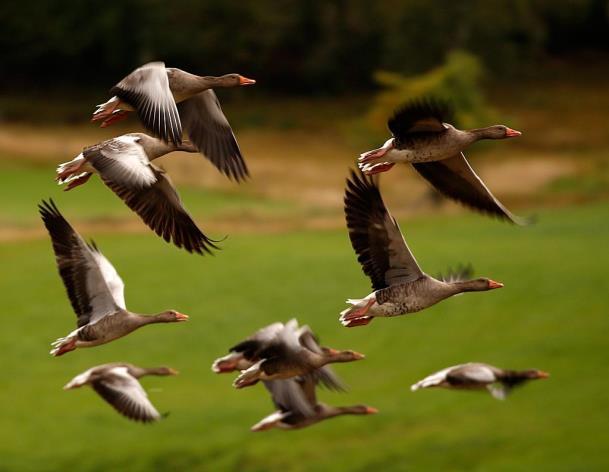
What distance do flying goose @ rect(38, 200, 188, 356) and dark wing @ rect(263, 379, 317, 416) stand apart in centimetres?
208

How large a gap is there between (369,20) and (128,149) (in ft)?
174

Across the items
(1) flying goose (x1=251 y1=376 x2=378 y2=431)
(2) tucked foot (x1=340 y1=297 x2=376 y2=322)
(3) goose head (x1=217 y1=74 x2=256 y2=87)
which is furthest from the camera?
(1) flying goose (x1=251 y1=376 x2=378 y2=431)

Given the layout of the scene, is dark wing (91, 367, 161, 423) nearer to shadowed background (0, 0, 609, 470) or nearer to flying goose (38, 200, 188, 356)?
flying goose (38, 200, 188, 356)

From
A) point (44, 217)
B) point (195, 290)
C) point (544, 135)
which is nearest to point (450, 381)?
point (44, 217)

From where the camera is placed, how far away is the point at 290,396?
13.7 m

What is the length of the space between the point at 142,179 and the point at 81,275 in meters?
2.00

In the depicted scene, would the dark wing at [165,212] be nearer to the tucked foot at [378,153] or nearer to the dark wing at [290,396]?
the tucked foot at [378,153]

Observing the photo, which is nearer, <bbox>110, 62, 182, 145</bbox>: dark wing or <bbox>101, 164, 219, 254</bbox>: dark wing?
<bbox>110, 62, 182, 145</bbox>: dark wing

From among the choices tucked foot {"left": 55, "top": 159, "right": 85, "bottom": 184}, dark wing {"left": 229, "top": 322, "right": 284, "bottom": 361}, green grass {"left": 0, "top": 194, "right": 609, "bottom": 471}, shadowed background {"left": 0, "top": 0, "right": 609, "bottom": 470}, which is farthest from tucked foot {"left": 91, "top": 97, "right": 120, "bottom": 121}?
shadowed background {"left": 0, "top": 0, "right": 609, "bottom": 470}

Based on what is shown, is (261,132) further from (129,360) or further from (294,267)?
(129,360)

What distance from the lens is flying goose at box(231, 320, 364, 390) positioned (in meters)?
11.9

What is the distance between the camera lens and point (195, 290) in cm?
3631

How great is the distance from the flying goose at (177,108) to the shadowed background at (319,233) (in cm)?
1196

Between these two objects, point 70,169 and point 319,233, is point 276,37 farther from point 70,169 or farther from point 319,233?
point 70,169
